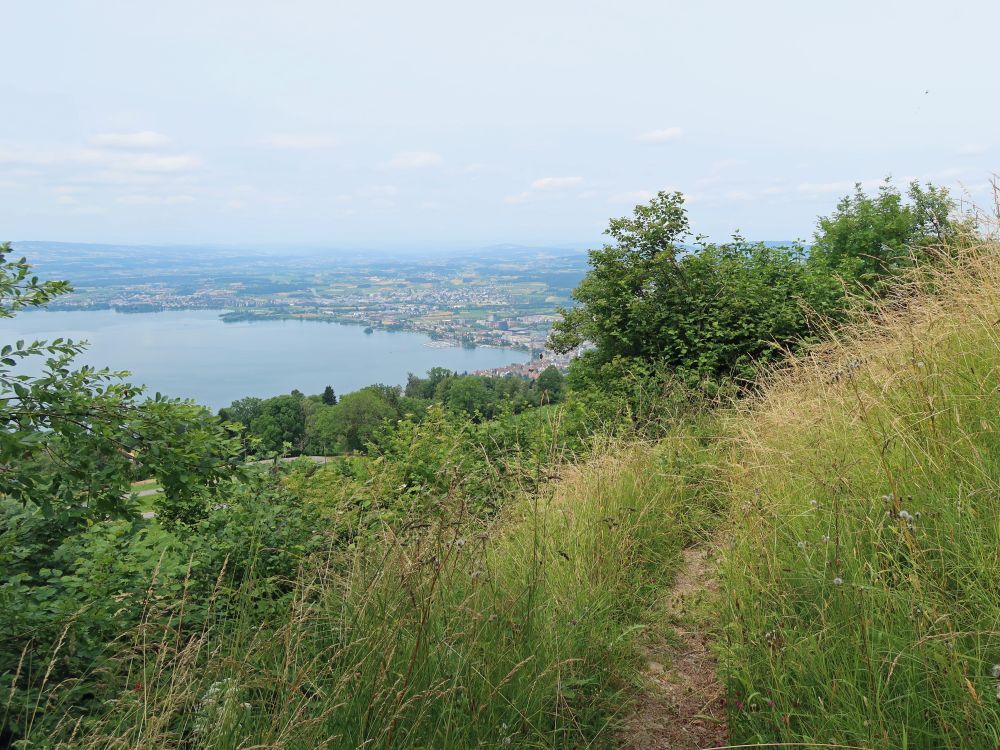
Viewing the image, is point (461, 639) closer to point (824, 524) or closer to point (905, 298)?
point (824, 524)

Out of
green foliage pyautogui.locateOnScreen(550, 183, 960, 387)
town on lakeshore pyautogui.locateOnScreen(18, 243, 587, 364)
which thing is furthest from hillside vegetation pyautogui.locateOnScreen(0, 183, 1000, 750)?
town on lakeshore pyautogui.locateOnScreen(18, 243, 587, 364)

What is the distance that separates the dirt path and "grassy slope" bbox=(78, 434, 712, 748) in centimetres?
11

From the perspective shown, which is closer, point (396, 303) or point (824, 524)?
point (824, 524)

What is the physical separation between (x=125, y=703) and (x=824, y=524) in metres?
2.84

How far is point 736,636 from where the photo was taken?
8.13 feet

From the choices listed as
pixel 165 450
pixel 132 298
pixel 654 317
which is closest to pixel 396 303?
pixel 132 298

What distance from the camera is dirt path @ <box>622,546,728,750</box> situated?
2.38 metres

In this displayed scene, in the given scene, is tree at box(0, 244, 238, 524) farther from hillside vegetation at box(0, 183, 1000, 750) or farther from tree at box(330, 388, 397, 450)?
tree at box(330, 388, 397, 450)

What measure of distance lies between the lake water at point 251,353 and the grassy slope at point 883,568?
183 ft

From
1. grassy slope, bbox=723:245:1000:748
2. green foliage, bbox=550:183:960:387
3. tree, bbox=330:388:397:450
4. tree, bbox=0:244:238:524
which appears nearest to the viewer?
grassy slope, bbox=723:245:1000:748

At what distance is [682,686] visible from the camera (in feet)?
8.75

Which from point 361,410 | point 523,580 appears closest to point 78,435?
point 523,580

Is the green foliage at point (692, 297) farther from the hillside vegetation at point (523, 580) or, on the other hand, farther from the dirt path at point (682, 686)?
the dirt path at point (682, 686)

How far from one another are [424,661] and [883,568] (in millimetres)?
1767
